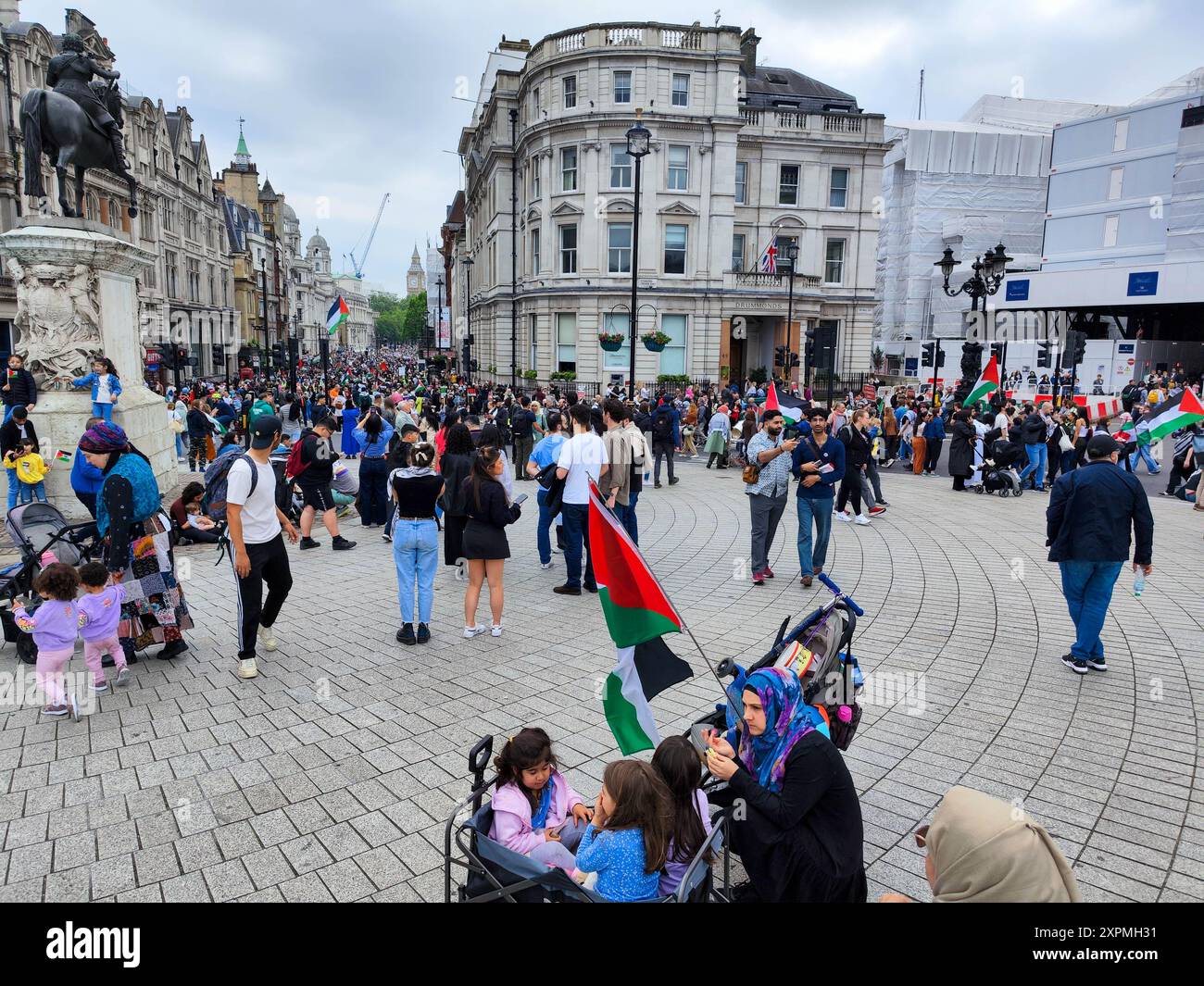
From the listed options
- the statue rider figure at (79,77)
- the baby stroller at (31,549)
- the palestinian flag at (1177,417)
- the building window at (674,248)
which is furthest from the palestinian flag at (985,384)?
the building window at (674,248)

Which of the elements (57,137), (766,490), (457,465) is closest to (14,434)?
(57,137)

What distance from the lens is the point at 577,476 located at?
8797 mm

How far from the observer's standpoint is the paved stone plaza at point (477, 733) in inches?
156

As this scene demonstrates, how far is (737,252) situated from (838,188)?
669cm

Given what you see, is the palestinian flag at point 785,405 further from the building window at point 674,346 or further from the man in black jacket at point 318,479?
the building window at point 674,346

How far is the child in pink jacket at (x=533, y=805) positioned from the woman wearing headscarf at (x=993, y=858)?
1532mm

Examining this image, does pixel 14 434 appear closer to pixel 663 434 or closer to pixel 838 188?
pixel 663 434

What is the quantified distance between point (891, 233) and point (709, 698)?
55134 millimetres

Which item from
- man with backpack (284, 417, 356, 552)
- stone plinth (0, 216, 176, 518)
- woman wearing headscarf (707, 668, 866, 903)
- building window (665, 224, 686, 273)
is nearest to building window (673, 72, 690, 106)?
building window (665, 224, 686, 273)

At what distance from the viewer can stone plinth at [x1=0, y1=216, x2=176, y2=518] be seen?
11.6 m

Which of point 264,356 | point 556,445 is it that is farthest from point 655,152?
point 556,445

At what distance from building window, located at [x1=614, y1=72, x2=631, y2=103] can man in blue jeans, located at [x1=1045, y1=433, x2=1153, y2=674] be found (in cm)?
3724
